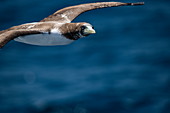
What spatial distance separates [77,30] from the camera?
15070 millimetres

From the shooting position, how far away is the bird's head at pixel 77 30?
48.4 feet

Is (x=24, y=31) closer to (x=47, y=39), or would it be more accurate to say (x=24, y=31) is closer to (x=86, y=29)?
(x=47, y=39)

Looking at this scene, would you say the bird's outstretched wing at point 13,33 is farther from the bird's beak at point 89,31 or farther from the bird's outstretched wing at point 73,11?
the bird's outstretched wing at point 73,11

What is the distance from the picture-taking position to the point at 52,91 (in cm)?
2312

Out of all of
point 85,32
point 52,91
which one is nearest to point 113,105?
point 52,91

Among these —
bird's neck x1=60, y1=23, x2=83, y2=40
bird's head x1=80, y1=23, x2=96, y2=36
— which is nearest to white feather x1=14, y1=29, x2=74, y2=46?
bird's neck x1=60, y1=23, x2=83, y2=40

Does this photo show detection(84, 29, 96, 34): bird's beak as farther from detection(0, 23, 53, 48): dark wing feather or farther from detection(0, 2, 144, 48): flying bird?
detection(0, 23, 53, 48): dark wing feather

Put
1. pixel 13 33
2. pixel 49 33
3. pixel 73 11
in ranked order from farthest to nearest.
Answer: pixel 73 11 → pixel 49 33 → pixel 13 33

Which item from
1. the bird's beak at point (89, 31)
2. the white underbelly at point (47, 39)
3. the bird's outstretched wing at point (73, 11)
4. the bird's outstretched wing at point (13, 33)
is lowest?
the white underbelly at point (47, 39)

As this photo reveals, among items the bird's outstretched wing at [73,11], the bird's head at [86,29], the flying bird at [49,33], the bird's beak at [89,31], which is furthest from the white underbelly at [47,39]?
the bird's outstretched wing at [73,11]

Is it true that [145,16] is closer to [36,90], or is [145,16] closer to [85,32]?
[36,90]

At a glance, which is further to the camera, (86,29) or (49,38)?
(49,38)

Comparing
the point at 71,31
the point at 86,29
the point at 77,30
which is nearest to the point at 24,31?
the point at 71,31

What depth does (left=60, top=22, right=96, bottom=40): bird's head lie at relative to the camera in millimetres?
14750
